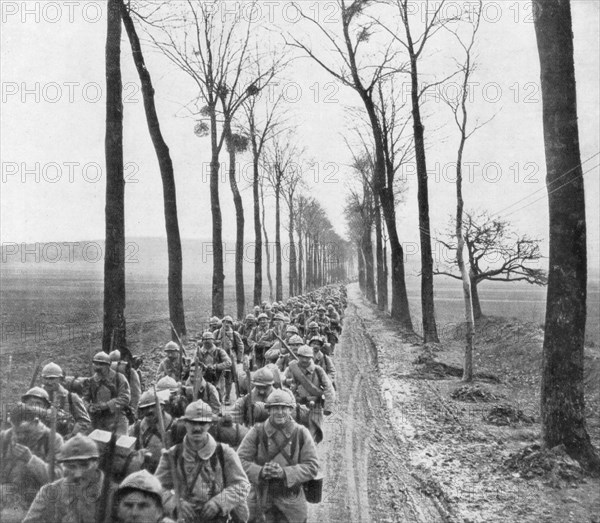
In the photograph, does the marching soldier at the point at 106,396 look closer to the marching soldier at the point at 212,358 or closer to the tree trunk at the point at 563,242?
the marching soldier at the point at 212,358

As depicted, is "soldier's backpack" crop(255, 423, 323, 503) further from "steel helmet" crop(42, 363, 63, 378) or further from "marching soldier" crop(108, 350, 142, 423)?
"marching soldier" crop(108, 350, 142, 423)

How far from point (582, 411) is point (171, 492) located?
5.68 metres

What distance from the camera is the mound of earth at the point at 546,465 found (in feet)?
21.8

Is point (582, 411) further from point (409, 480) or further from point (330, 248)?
point (330, 248)

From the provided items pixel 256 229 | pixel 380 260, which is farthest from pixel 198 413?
pixel 380 260

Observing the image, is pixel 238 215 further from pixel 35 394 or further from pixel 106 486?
pixel 106 486

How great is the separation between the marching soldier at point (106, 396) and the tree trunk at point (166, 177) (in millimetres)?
6746

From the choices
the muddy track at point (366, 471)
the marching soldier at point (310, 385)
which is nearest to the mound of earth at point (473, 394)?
the muddy track at point (366, 471)

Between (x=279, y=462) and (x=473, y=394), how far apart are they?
297 inches

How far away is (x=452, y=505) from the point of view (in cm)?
628

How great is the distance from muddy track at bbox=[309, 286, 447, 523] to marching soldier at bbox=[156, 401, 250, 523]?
2284mm

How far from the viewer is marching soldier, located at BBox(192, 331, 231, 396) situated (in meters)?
9.81

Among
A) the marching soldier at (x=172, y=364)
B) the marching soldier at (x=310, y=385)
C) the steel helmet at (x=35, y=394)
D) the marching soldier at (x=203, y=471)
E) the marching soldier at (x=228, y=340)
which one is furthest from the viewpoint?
the marching soldier at (x=228, y=340)

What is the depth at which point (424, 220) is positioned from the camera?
18.3m
